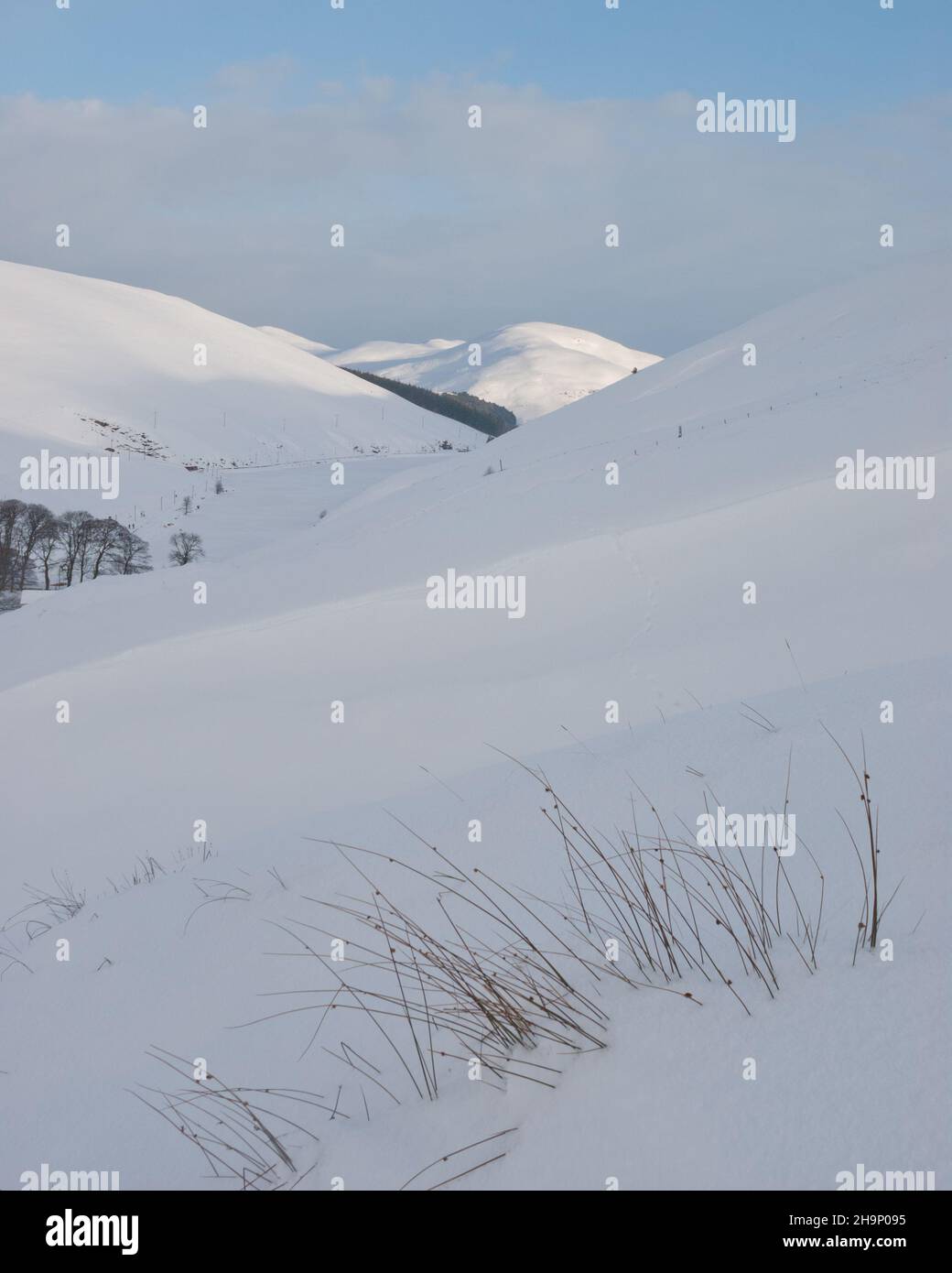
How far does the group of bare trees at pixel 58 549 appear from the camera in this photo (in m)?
14.8

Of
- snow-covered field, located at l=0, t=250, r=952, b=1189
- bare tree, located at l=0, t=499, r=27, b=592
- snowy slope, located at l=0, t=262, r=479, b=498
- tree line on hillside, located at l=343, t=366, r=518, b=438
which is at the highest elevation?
tree line on hillside, located at l=343, t=366, r=518, b=438

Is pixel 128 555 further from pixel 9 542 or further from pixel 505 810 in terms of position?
pixel 505 810

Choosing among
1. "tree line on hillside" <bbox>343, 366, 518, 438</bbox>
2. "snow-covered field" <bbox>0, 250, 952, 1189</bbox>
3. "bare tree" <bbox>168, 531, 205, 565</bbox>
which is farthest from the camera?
"tree line on hillside" <bbox>343, 366, 518, 438</bbox>

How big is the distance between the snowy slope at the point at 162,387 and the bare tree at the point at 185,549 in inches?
312

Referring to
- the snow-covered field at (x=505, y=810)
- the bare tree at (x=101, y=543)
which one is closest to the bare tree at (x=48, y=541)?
the bare tree at (x=101, y=543)

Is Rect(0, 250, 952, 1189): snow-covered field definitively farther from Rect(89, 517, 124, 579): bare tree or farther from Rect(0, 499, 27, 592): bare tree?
Rect(89, 517, 124, 579): bare tree

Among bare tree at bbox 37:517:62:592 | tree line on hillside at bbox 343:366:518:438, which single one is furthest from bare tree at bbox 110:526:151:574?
tree line on hillside at bbox 343:366:518:438

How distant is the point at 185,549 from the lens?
16391 mm

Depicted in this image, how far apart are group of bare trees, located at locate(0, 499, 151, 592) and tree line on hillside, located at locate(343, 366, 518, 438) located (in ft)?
108

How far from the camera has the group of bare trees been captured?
14.8m

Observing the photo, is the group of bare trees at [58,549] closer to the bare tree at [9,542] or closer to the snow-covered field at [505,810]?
the bare tree at [9,542]

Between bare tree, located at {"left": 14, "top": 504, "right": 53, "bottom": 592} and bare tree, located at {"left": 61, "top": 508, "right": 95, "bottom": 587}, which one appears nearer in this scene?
bare tree, located at {"left": 14, "top": 504, "right": 53, "bottom": 592}
